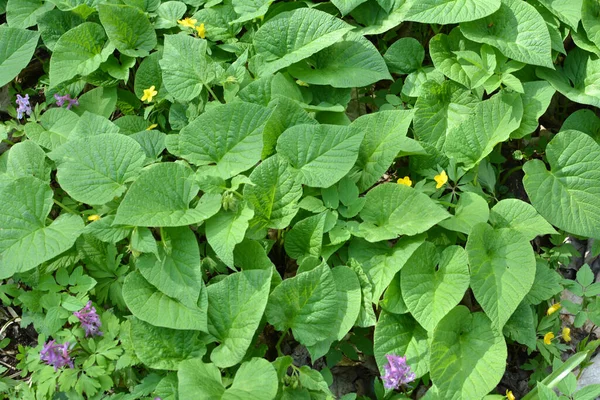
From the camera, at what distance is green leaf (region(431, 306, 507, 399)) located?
81.9 inches

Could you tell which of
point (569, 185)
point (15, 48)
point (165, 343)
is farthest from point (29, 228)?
point (569, 185)

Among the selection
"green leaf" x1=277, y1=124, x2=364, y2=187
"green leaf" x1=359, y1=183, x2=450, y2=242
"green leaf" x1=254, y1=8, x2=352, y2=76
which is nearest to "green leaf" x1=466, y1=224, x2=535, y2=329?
"green leaf" x1=359, y1=183, x2=450, y2=242

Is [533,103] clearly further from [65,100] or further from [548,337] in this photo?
[65,100]

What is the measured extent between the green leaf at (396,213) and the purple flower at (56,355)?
43.2 inches

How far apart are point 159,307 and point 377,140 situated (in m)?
1.03

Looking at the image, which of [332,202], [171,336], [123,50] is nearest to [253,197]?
[332,202]

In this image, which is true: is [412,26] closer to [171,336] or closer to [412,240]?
[412,240]

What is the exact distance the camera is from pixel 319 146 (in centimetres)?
224

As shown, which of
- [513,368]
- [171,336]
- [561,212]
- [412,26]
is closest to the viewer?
[171,336]

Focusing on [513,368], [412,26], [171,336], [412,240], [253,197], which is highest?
[412,26]

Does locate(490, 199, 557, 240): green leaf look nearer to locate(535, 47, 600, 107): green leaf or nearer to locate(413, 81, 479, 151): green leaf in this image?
locate(413, 81, 479, 151): green leaf

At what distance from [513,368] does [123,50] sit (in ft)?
7.09

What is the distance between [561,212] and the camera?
235cm

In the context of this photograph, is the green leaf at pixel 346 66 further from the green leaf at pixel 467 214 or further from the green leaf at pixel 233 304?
the green leaf at pixel 233 304
